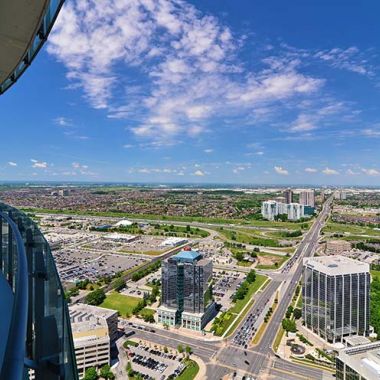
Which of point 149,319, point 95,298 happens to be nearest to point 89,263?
point 95,298

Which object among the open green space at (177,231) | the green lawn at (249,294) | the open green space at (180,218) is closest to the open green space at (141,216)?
the open green space at (180,218)

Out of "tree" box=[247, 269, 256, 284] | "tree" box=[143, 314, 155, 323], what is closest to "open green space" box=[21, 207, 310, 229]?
"tree" box=[247, 269, 256, 284]

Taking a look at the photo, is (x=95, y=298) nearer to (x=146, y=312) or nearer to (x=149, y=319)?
(x=146, y=312)

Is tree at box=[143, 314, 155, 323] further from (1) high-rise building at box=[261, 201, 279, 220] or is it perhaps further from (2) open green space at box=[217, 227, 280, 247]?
(1) high-rise building at box=[261, 201, 279, 220]

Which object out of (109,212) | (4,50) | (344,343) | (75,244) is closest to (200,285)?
(344,343)

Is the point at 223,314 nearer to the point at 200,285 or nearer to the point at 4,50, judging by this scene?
the point at 200,285
